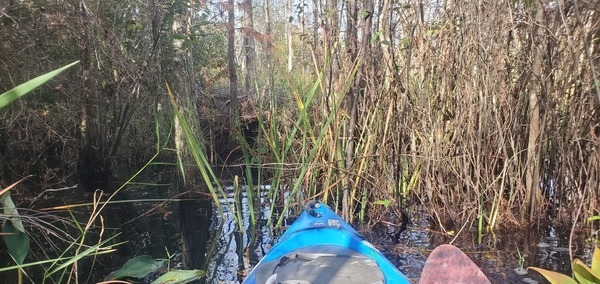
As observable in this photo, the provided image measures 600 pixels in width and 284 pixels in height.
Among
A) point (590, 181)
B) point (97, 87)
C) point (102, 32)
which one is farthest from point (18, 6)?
point (590, 181)

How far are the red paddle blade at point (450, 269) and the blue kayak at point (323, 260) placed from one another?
0.84 ft

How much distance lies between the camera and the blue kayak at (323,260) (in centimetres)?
233

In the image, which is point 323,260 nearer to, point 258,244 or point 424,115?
point 258,244

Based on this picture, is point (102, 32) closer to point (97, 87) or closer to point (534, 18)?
point (97, 87)

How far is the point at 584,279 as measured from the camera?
152cm

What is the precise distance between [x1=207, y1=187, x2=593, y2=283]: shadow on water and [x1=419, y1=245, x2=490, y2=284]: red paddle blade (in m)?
1.18

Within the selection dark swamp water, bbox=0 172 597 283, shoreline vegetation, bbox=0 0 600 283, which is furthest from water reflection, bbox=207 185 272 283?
shoreline vegetation, bbox=0 0 600 283

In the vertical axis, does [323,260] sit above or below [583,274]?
below

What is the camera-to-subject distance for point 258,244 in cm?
414

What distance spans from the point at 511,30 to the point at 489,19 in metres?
0.30

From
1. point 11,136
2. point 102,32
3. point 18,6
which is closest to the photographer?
point 18,6

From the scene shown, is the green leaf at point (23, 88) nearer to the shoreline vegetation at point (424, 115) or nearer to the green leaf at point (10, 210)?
the green leaf at point (10, 210)

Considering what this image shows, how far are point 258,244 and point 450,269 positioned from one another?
2.26 meters

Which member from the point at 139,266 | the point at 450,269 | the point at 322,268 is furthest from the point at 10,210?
the point at 450,269
